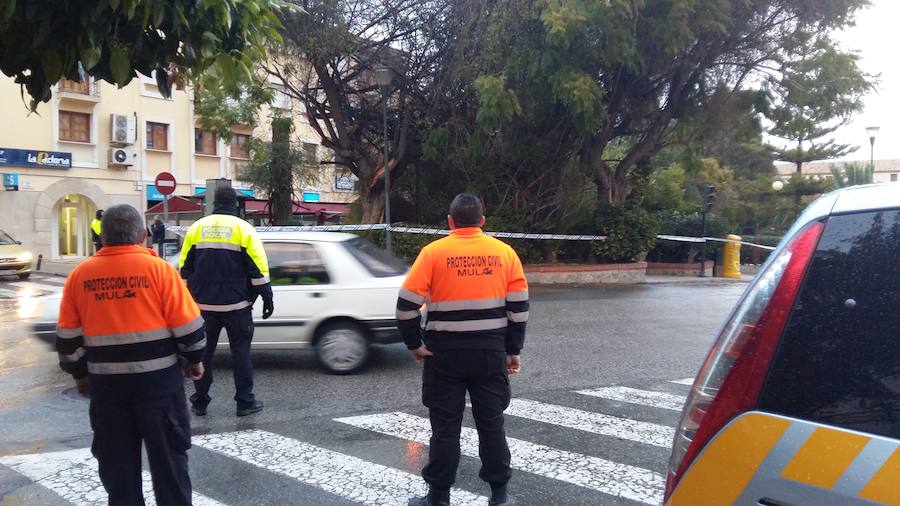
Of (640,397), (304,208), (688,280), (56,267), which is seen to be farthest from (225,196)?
(304,208)

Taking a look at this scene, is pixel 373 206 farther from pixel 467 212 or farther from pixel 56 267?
pixel 467 212

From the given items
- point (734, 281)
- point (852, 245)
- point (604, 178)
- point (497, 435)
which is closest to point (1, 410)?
point (497, 435)

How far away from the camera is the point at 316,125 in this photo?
19.7 metres

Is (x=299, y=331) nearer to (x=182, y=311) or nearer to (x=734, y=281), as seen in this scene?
(x=182, y=311)

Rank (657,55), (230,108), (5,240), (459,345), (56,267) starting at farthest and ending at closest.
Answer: (56,267), (5,240), (230,108), (657,55), (459,345)

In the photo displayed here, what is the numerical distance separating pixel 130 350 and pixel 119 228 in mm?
583

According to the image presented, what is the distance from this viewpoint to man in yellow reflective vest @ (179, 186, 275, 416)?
18.5 ft

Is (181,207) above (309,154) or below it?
below

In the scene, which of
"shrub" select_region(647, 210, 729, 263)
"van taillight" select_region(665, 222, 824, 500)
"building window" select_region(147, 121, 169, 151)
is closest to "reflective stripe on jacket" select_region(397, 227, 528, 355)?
"van taillight" select_region(665, 222, 824, 500)

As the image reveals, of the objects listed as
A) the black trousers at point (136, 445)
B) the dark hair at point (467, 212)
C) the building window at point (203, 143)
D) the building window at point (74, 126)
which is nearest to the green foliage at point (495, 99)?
the dark hair at point (467, 212)

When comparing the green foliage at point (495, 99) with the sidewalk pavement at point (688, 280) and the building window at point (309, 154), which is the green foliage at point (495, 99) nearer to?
the sidewalk pavement at point (688, 280)

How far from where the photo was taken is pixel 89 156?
2870 centimetres

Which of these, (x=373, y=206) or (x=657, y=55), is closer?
(x=657, y=55)

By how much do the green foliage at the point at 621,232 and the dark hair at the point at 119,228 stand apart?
1675 centimetres
